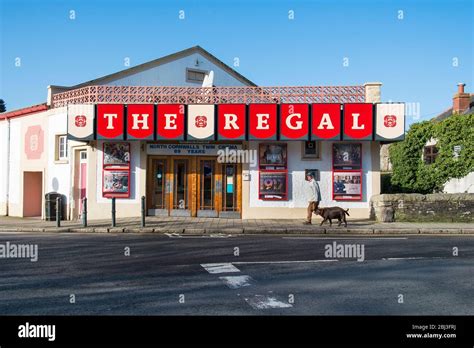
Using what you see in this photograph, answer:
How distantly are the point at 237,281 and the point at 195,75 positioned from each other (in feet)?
71.5

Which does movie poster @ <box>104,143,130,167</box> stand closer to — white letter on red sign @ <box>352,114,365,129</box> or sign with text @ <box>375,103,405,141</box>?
white letter on red sign @ <box>352,114,365,129</box>

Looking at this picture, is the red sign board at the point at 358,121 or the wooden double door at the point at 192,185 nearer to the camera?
the red sign board at the point at 358,121

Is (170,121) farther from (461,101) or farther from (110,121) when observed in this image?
(461,101)

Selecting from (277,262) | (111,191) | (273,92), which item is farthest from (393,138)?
(111,191)

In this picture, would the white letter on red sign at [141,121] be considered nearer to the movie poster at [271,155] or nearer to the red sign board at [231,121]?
the red sign board at [231,121]

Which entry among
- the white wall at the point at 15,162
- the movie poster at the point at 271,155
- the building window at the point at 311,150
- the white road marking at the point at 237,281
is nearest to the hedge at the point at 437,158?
the building window at the point at 311,150

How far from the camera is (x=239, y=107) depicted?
1777cm

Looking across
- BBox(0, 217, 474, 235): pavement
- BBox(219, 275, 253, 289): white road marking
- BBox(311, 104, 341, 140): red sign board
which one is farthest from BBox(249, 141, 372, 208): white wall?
BBox(219, 275, 253, 289): white road marking

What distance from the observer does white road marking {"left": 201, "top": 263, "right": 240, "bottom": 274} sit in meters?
8.13

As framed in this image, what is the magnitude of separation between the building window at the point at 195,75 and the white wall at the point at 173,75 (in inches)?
7.4

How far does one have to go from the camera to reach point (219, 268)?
27.6 ft

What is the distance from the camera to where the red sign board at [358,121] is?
1738 cm

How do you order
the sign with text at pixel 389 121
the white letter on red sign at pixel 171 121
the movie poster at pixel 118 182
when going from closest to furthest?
1. the sign with text at pixel 389 121
2. the white letter on red sign at pixel 171 121
3. the movie poster at pixel 118 182
